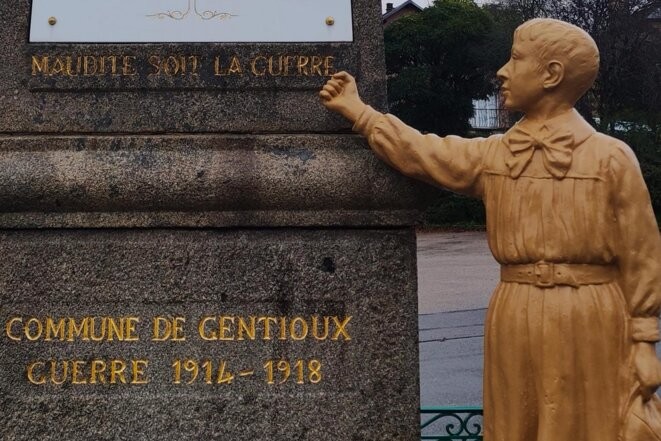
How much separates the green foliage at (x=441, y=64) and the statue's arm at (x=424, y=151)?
93.8ft

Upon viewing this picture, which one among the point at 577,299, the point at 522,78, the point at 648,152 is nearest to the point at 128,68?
the point at 522,78

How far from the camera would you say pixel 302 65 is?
3.27m

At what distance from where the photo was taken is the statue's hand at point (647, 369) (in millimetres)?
2582

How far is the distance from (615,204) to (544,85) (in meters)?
0.50

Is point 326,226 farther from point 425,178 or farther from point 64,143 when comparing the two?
point 64,143

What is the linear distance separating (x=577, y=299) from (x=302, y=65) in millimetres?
1519

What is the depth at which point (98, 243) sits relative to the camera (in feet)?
10.1

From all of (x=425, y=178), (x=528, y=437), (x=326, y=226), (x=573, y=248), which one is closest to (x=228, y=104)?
(x=326, y=226)

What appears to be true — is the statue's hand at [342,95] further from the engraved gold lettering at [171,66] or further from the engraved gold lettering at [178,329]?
the engraved gold lettering at [178,329]

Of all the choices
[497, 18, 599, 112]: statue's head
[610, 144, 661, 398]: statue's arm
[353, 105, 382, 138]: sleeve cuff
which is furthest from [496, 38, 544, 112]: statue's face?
[353, 105, 382, 138]: sleeve cuff

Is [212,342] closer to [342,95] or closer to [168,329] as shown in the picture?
[168,329]

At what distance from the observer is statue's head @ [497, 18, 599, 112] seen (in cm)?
271

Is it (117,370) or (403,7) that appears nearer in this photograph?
(117,370)

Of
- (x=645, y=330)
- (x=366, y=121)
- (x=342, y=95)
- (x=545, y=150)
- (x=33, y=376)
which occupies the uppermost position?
(x=342, y=95)
